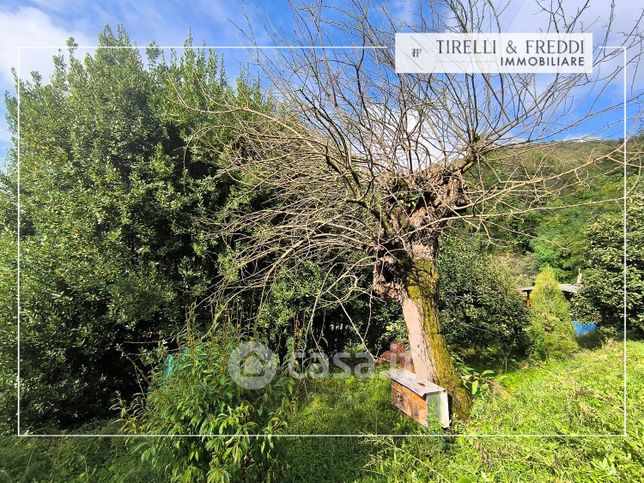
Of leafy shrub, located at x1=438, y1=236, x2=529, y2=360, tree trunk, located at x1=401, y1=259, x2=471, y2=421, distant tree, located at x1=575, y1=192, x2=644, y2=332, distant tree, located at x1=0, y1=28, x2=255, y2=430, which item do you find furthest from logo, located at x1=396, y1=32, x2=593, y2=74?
distant tree, located at x1=575, y1=192, x2=644, y2=332

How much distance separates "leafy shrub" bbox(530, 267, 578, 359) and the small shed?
353 centimetres

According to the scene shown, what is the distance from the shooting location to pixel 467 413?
86.9 inches

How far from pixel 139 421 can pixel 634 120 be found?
3757 millimetres

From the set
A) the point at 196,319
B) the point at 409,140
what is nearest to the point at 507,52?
the point at 409,140

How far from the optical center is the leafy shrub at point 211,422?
55.2 inches

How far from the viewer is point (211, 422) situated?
1393 millimetres

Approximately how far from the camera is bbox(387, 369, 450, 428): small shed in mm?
1937

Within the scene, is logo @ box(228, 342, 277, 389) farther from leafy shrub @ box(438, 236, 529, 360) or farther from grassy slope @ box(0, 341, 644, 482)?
leafy shrub @ box(438, 236, 529, 360)

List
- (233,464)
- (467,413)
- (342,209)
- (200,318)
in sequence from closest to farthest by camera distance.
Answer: (233,464) → (467,413) → (342,209) → (200,318)

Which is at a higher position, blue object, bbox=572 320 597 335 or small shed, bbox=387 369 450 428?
small shed, bbox=387 369 450 428

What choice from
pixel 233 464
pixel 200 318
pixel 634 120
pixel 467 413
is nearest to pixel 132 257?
pixel 200 318

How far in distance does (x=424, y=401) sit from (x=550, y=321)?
13.6 feet

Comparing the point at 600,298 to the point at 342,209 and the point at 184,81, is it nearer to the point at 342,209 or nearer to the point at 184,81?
the point at 342,209

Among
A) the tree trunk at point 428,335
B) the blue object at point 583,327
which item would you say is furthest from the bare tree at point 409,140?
the blue object at point 583,327
